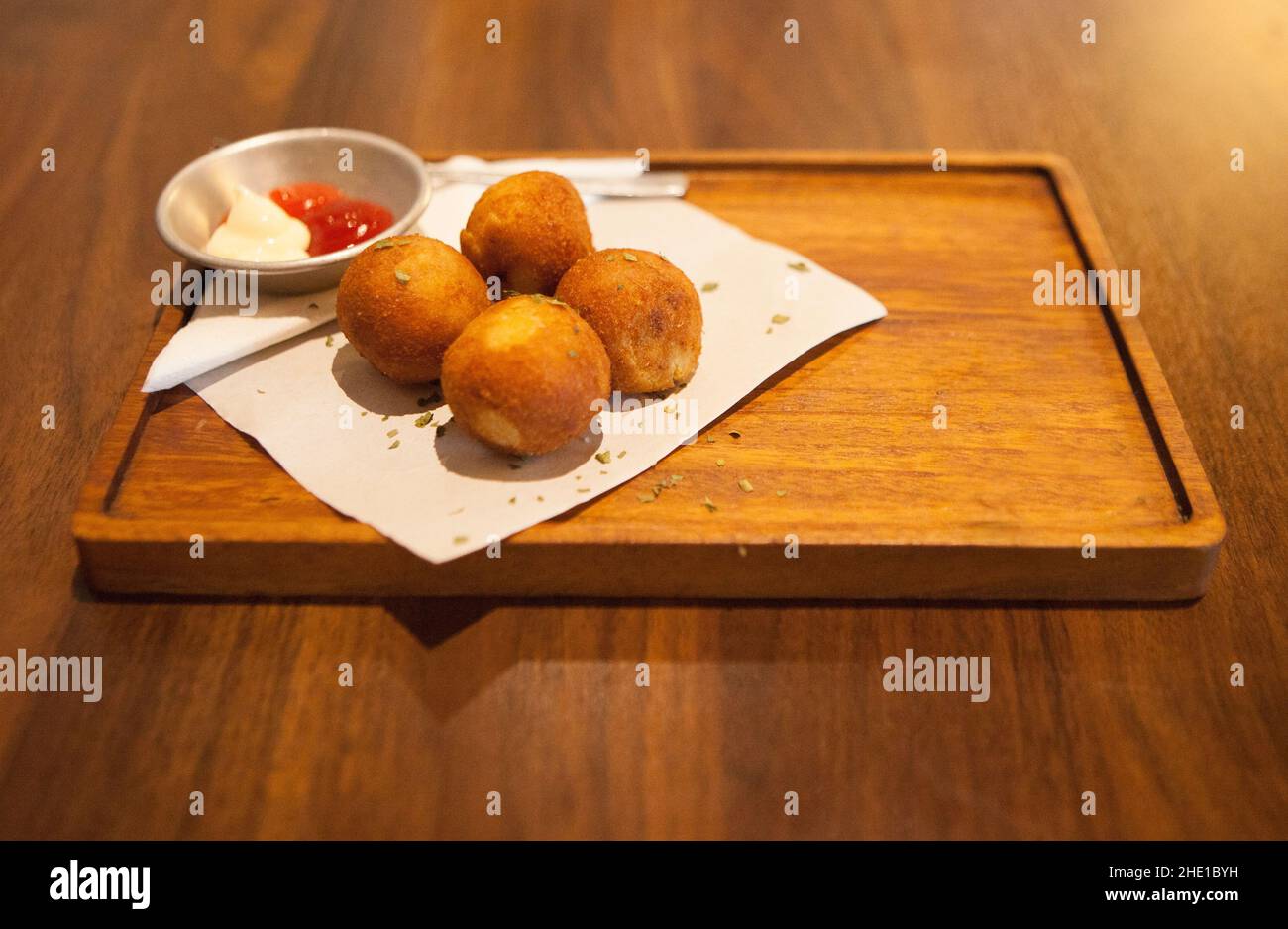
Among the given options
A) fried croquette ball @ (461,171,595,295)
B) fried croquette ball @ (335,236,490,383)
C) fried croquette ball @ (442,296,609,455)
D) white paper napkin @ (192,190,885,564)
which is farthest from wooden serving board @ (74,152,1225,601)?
fried croquette ball @ (461,171,595,295)

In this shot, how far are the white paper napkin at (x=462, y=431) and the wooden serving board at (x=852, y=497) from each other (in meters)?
0.03

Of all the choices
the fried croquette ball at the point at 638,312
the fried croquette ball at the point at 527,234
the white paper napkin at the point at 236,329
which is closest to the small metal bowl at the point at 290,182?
the white paper napkin at the point at 236,329

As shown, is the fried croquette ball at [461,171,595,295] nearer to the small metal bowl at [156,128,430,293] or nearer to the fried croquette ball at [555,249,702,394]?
the fried croquette ball at [555,249,702,394]

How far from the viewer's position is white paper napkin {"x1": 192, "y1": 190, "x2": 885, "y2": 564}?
1440 millimetres

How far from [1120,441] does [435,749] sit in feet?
3.79

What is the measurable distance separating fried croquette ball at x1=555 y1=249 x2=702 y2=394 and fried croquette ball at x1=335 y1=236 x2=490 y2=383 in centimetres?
18

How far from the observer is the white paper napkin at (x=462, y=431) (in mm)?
1440

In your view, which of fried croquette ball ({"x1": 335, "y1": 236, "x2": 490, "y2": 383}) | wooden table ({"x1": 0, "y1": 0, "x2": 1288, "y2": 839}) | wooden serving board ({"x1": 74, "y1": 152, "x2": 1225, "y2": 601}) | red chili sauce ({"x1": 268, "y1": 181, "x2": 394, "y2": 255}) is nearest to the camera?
wooden table ({"x1": 0, "y1": 0, "x2": 1288, "y2": 839})

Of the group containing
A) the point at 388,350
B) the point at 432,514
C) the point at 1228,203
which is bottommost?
the point at 432,514

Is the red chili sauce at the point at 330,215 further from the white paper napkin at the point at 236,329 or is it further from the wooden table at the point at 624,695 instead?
the wooden table at the point at 624,695

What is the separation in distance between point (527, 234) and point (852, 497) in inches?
27.6

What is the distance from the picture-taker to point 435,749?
1267 millimetres
